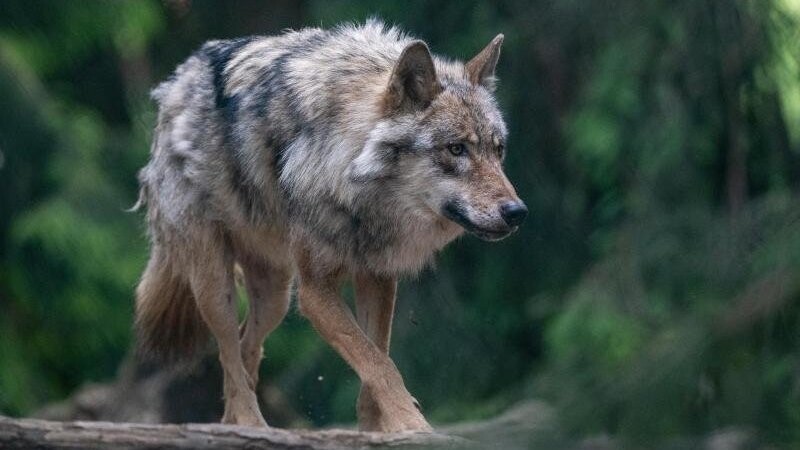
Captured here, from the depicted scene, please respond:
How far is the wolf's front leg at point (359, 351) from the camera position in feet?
16.2

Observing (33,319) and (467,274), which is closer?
(467,274)

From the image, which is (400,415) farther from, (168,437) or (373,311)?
(168,437)

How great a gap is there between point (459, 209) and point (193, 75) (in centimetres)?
166

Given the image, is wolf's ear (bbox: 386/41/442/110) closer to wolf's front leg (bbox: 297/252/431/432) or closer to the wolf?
the wolf

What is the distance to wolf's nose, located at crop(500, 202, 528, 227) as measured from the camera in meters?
4.71

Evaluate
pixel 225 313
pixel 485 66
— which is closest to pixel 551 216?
pixel 225 313

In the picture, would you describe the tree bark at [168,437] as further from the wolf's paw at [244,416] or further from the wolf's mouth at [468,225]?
the wolf's paw at [244,416]

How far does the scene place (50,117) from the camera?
10.5 meters

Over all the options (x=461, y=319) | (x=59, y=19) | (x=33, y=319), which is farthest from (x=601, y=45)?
(x=33, y=319)

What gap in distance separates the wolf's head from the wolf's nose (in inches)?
2.6

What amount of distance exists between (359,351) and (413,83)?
1.01m

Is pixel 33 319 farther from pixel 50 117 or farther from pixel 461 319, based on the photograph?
pixel 461 319

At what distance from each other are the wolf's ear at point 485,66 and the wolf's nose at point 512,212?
0.73 m

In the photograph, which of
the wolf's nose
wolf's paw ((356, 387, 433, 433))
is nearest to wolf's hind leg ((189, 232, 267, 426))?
wolf's paw ((356, 387, 433, 433))
